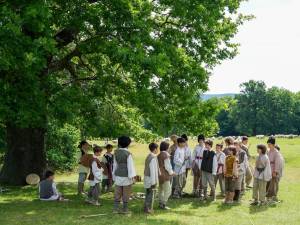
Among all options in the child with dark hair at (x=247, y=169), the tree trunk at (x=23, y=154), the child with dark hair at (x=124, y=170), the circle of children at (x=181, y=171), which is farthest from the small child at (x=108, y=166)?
the child with dark hair at (x=247, y=169)

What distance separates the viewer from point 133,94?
19.1m

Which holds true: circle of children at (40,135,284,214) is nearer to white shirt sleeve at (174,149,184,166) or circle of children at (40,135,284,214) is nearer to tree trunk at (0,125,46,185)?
white shirt sleeve at (174,149,184,166)

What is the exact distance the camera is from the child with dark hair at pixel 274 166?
730 inches

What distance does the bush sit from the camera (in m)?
34.3

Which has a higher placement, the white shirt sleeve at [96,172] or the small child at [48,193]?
the white shirt sleeve at [96,172]

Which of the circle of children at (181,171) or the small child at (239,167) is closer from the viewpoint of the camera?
the circle of children at (181,171)

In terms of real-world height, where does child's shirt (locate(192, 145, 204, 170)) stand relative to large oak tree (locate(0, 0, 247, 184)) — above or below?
below

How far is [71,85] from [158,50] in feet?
17.2

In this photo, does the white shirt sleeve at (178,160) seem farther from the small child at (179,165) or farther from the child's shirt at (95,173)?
the child's shirt at (95,173)

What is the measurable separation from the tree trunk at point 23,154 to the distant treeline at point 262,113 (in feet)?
311

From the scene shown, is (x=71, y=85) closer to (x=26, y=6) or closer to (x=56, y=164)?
(x=26, y=6)

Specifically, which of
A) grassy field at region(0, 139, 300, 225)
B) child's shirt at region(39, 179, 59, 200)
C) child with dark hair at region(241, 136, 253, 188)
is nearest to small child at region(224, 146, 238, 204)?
grassy field at region(0, 139, 300, 225)

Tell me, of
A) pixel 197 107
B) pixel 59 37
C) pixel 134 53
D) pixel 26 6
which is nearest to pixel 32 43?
pixel 26 6

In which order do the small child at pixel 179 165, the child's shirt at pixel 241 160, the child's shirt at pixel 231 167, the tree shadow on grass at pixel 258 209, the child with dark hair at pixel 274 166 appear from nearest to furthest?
the tree shadow on grass at pixel 258 209, the child's shirt at pixel 231 167, the child with dark hair at pixel 274 166, the child's shirt at pixel 241 160, the small child at pixel 179 165
